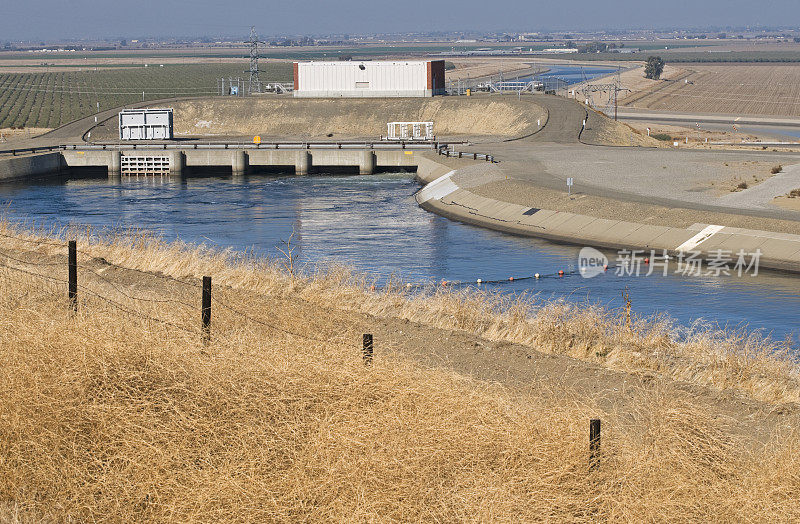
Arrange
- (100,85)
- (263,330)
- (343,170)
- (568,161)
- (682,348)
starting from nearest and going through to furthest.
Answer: (263,330) → (682,348) → (568,161) → (343,170) → (100,85)

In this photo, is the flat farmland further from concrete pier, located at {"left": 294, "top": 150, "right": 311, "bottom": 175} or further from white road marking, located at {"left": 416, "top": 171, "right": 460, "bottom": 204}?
white road marking, located at {"left": 416, "top": 171, "right": 460, "bottom": 204}

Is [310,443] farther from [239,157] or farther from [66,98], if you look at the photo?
[66,98]

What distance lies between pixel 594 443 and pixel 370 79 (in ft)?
336

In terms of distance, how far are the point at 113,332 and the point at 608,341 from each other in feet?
45.1

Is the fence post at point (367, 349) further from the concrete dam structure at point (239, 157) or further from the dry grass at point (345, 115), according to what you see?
the dry grass at point (345, 115)

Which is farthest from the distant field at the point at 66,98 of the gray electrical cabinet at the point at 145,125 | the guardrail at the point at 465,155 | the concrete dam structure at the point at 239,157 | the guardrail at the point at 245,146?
the guardrail at the point at 465,155

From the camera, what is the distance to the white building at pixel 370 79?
111 meters

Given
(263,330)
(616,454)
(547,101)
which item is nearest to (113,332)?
(263,330)

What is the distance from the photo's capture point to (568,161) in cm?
7662

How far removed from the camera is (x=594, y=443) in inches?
480

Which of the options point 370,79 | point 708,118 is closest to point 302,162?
point 370,79

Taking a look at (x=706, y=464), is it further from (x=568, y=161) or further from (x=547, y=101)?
(x=547, y=101)

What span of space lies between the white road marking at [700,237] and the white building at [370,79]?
63624mm


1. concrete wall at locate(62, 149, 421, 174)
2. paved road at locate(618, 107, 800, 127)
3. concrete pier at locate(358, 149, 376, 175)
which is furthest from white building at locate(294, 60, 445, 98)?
paved road at locate(618, 107, 800, 127)
